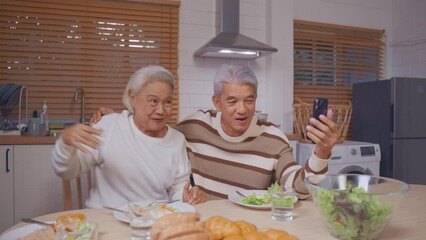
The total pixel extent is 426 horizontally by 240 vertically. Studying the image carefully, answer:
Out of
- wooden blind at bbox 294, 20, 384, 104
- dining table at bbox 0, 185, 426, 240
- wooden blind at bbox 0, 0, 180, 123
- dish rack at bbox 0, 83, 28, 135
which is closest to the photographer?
dining table at bbox 0, 185, 426, 240

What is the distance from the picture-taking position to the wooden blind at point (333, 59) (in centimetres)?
381

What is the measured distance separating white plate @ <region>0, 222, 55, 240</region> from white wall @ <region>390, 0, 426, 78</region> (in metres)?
4.18

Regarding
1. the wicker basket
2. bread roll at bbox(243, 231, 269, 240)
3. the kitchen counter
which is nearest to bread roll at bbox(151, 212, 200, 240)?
bread roll at bbox(243, 231, 269, 240)

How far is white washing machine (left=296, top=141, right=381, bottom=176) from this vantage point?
298cm

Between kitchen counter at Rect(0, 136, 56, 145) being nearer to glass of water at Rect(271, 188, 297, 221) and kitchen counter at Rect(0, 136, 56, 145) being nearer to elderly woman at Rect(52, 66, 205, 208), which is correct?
elderly woman at Rect(52, 66, 205, 208)

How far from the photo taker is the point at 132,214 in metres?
0.92

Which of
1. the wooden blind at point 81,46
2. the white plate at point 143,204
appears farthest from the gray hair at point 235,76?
the wooden blind at point 81,46

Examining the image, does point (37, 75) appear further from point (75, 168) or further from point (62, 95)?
point (75, 168)

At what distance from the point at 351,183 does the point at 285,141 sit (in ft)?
1.91

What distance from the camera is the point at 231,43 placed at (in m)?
2.93

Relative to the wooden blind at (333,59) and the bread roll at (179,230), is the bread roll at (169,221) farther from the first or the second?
the wooden blind at (333,59)

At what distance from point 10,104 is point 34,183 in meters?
0.73

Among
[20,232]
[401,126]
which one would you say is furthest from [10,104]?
[401,126]

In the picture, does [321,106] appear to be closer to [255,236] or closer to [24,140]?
[255,236]
